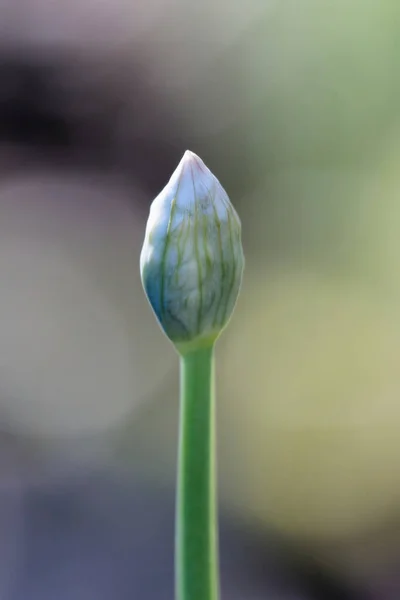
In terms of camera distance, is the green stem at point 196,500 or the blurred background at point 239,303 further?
the blurred background at point 239,303

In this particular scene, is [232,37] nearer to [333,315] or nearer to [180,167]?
[333,315]

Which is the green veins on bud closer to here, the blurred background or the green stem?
the green stem

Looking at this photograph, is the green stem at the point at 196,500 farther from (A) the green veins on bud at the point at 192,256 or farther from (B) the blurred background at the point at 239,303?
(B) the blurred background at the point at 239,303

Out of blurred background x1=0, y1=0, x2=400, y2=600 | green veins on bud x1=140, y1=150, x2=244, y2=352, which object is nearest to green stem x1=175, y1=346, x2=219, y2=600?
green veins on bud x1=140, y1=150, x2=244, y2=352

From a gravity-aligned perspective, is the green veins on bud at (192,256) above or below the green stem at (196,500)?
above

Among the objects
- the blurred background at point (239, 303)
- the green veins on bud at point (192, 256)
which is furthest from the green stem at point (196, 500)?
the blurred background at point (239, 303)

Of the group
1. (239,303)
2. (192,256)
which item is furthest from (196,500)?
(239,303)
